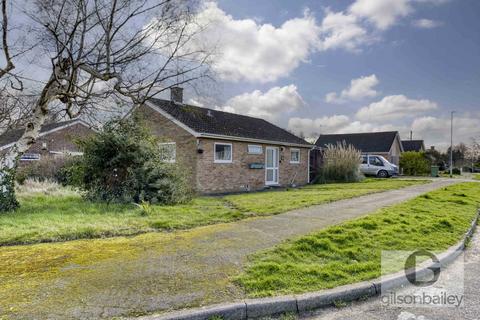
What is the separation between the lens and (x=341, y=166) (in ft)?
70.9

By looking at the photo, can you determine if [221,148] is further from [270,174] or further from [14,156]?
[14,156]

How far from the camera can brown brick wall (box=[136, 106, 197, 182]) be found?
15.1 m

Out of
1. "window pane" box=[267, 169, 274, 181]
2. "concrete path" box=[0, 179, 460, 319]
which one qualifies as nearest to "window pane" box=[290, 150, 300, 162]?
"window pane" box=[267, 169, 274, 181]

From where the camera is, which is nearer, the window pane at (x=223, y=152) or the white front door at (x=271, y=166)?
the window pane at (x=223, y=152)

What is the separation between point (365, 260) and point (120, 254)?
3591 millimetres

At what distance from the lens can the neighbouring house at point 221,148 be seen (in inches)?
599

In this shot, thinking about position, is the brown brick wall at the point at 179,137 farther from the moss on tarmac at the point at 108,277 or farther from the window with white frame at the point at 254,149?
the moss on tarmac at the point at 108,277

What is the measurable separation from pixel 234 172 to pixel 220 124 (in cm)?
302

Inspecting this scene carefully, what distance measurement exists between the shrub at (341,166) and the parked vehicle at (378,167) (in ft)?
19.2

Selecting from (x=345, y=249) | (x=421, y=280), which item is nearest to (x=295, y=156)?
(x=345, y=249)

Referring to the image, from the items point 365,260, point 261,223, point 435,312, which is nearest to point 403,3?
point 261,223

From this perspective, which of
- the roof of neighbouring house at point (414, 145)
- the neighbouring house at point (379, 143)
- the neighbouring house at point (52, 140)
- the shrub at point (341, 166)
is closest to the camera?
the shrub at point (341, 166)

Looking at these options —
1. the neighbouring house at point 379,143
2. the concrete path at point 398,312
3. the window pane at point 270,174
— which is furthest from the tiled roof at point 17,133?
the concrete path at point 398,312

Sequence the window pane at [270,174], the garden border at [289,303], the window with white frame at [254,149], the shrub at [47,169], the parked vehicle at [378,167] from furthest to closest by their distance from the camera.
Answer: the parked vehicle at [378,167], the window pane at [270,174], the window with white frame at [254,149], the shrub at [47,169], the garden border at [289,303]
